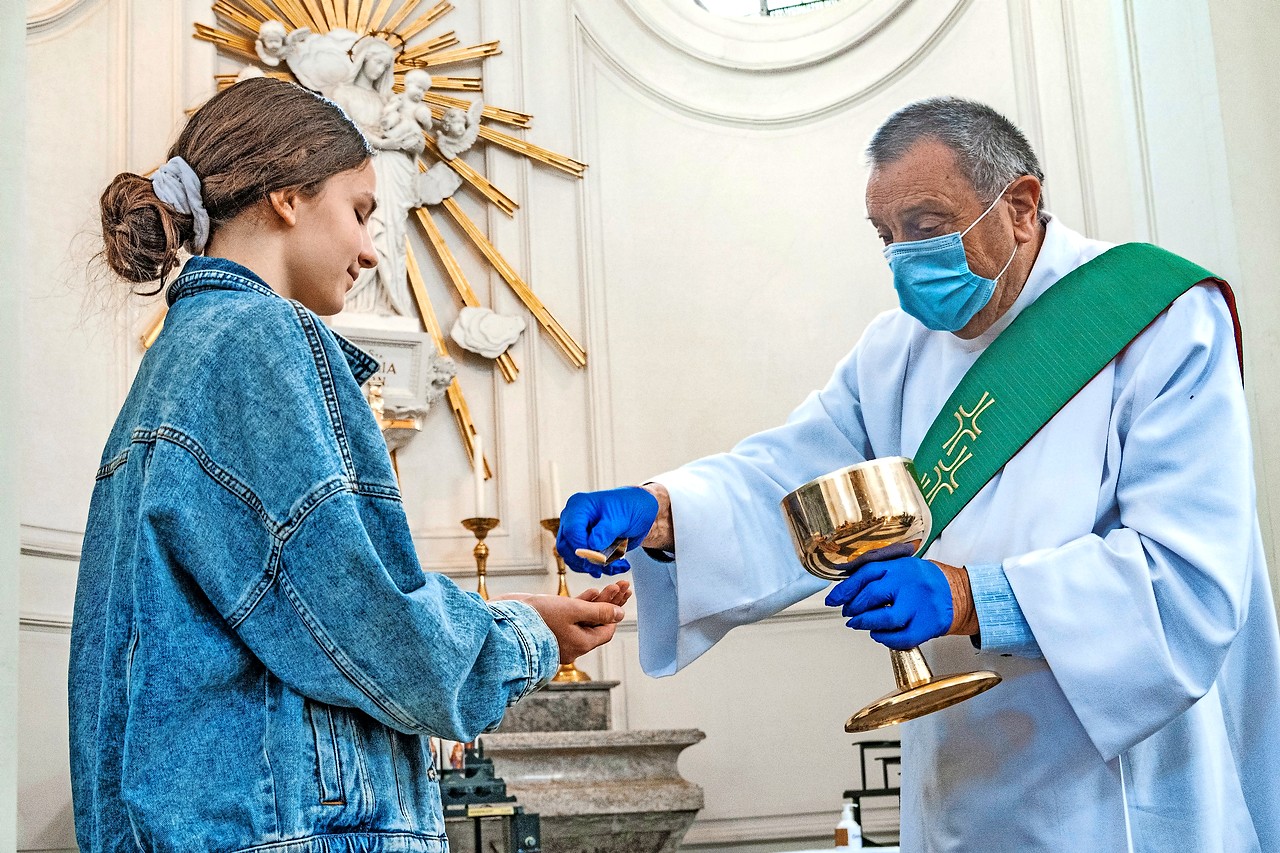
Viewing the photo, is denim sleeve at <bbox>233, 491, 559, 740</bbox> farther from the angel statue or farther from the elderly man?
the angel statue

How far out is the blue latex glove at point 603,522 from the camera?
7.49 feet

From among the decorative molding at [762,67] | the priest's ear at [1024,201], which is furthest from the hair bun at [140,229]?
the decorative molding at [762,67]

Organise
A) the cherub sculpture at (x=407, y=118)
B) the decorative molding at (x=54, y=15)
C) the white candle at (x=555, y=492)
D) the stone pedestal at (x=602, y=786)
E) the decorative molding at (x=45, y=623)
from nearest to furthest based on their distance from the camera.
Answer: the stone pedestal at (x=602, y=786), the decorative molding at (x=45, y=623), the decorative molding at (x=54, y=15), the white candle at (x=555, y=492), the cherub sculpture at (x=407, y=118)

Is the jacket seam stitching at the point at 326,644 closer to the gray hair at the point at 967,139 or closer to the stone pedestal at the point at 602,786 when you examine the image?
the gray hair at the point at 967,139

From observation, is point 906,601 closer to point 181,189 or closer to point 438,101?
point 181,189

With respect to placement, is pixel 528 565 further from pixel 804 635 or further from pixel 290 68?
pixel 290 68

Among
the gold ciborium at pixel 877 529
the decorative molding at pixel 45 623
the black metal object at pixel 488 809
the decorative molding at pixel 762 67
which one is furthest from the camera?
the decorative molding at pixel 762 67

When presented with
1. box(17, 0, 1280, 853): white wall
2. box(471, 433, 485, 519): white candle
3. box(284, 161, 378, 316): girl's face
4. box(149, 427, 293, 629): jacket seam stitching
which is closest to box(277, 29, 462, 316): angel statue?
box(17, 0, 1280, 853): white wall

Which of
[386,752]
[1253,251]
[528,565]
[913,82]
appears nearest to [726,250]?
[913,82]

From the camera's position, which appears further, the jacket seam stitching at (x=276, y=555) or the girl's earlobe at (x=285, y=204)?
the girl's earlobe at (x=285, y=204)

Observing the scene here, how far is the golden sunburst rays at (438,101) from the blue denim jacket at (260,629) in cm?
426

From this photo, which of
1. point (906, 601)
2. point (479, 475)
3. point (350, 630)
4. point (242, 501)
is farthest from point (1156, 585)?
point (479, 475)

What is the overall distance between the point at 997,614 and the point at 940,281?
0.70 meters

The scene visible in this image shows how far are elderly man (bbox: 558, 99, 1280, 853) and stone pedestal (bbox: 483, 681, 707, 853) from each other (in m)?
2.15
